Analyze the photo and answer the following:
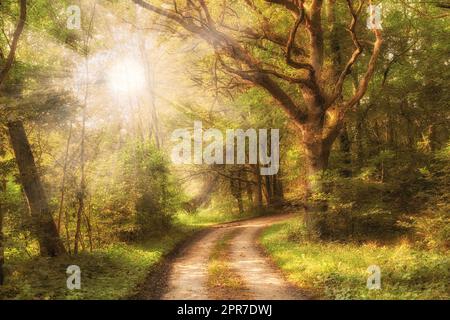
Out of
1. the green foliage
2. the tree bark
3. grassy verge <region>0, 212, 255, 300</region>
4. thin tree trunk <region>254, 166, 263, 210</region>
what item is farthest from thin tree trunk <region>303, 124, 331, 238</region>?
thin tree trunk <region>254, 166, 263, 210</region>

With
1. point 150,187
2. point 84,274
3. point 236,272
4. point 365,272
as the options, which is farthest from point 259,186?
point 84,274

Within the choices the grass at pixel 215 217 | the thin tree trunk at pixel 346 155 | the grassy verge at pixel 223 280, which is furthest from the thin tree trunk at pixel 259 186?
the grassy verge at pixel 223 280

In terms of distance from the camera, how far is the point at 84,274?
10.6 m

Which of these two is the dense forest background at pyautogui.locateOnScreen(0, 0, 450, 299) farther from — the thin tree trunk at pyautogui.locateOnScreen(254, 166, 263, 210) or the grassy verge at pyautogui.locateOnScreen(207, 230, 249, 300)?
the thin tree trunk at pyautogui.locateOnScreen(254, 166, 263, 210)

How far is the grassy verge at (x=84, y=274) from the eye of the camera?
8.82 m

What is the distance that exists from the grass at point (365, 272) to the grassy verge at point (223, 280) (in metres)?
1.66

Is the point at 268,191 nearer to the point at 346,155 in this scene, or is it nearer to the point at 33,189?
the point at 346,155

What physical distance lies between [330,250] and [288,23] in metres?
11.3

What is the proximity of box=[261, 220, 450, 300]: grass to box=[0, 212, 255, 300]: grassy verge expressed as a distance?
481 centimetres

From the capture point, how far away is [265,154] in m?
36.9

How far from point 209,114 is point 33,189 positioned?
31.4 feet

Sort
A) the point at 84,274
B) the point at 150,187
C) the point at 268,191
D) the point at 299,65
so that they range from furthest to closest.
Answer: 1. the point at 268,191
2. the point at 150,187
3. the point at 299,65
4. the point at 84,274

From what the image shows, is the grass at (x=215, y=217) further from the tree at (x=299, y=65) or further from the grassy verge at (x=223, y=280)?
the grassy verge at (x=223, y=280)
